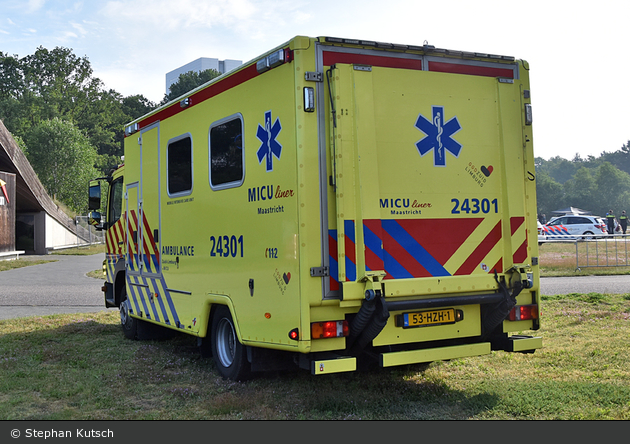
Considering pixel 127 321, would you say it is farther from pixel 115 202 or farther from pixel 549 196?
pixel 549 196

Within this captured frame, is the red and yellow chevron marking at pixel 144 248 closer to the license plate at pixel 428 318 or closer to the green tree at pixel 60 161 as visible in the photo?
the license plate at pixel 428 318

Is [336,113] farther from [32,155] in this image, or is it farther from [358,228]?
[32,155]

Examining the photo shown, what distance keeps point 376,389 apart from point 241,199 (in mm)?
2138

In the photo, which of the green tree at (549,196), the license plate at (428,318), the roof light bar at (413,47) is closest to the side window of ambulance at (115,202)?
the roof light bar at (413,47)

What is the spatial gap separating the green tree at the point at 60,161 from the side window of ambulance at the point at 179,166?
42.8 m

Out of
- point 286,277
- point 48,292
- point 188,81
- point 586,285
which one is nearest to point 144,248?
point 286,277

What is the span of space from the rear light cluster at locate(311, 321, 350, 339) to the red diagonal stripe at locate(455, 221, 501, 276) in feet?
3.69

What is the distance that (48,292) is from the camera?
49.2ft

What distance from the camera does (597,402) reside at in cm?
503

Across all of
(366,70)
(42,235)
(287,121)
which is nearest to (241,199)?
(287,121)

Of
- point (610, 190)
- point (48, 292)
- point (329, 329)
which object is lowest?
point (48, 292)

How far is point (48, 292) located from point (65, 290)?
49cm

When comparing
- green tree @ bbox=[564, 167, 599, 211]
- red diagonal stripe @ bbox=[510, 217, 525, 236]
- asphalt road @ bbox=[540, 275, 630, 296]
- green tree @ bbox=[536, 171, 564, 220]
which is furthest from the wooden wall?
green tree @ bbox=[564, 167, 599, 211]

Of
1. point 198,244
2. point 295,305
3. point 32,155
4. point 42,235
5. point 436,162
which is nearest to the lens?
point 295,305
